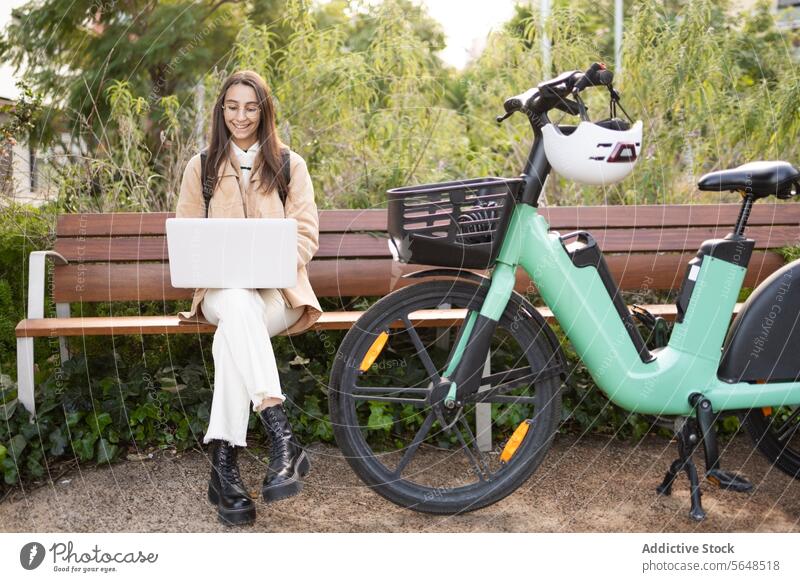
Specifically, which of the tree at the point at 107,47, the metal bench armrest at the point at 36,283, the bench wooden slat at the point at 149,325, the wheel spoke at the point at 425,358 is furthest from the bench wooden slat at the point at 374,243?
the tree at the point at 107,47

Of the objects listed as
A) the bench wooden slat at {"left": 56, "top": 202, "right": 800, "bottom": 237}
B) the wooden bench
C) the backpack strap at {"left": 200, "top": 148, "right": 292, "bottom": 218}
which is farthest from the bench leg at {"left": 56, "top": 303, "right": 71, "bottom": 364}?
the backpack strap at {"left": 200, "top": 148, "right": 292, "bottom": 218}

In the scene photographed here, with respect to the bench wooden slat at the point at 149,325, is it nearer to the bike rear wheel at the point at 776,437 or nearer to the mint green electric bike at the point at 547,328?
the mint green electric bike at the point at 547,328

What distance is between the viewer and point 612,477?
3068mm

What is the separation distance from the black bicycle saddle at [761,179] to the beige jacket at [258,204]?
129 centimetres

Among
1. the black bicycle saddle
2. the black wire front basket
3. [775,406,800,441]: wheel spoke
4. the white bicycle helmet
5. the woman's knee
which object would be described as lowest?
[775,406,800,441]: wheel spoke

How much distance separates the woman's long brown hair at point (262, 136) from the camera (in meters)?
2.86

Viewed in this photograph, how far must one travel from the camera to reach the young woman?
2.61 meters

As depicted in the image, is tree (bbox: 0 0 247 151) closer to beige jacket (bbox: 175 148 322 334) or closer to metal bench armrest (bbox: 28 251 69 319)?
metal bench armrest (bbox: 28 251 69 319)

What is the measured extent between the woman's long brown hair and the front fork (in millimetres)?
813

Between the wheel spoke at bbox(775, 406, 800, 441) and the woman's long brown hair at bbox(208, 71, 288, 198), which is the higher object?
the woman's long brown hair at bbox(208, 71, 288, 198)

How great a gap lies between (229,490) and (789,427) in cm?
180

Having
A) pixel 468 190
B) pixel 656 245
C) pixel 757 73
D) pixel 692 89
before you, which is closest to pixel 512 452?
pixel 468 190

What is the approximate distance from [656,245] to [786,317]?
94 cm
